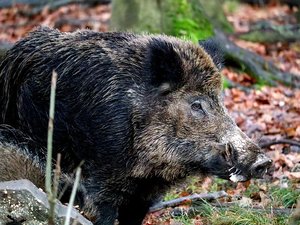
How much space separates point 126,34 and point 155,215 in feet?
6.30

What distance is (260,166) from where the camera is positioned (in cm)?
687

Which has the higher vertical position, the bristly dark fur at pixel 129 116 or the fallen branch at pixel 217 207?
the bristly dark fur at pixel 129 116

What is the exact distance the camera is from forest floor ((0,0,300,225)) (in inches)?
312

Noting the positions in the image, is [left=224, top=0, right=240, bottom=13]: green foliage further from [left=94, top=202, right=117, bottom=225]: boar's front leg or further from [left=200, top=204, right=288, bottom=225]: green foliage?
[left=94, top=202, right=117, bottom=225]: boar's front leg

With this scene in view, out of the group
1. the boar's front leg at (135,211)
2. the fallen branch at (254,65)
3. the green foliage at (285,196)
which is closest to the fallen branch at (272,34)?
the fallen branch at (254,65)

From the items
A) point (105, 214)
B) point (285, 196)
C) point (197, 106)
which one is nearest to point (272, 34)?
point (285, 196)

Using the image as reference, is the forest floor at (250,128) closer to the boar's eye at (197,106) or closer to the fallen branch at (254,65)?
the fallen branch at (254,65)

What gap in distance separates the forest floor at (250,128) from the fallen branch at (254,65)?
15cm

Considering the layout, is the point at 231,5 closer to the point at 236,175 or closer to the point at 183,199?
the point at 183,199

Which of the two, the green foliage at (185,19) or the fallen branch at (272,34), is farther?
the fallen branch at (272,34)

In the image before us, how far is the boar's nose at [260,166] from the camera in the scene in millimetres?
6867

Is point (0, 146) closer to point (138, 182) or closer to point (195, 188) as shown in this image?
point (138, 182)

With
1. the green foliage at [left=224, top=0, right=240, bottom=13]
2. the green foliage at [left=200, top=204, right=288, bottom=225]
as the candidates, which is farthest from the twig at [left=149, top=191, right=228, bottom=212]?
the green foliage at [left=224, top=0, right=240, bottom=13]

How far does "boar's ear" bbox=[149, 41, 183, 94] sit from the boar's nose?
1121 mm
